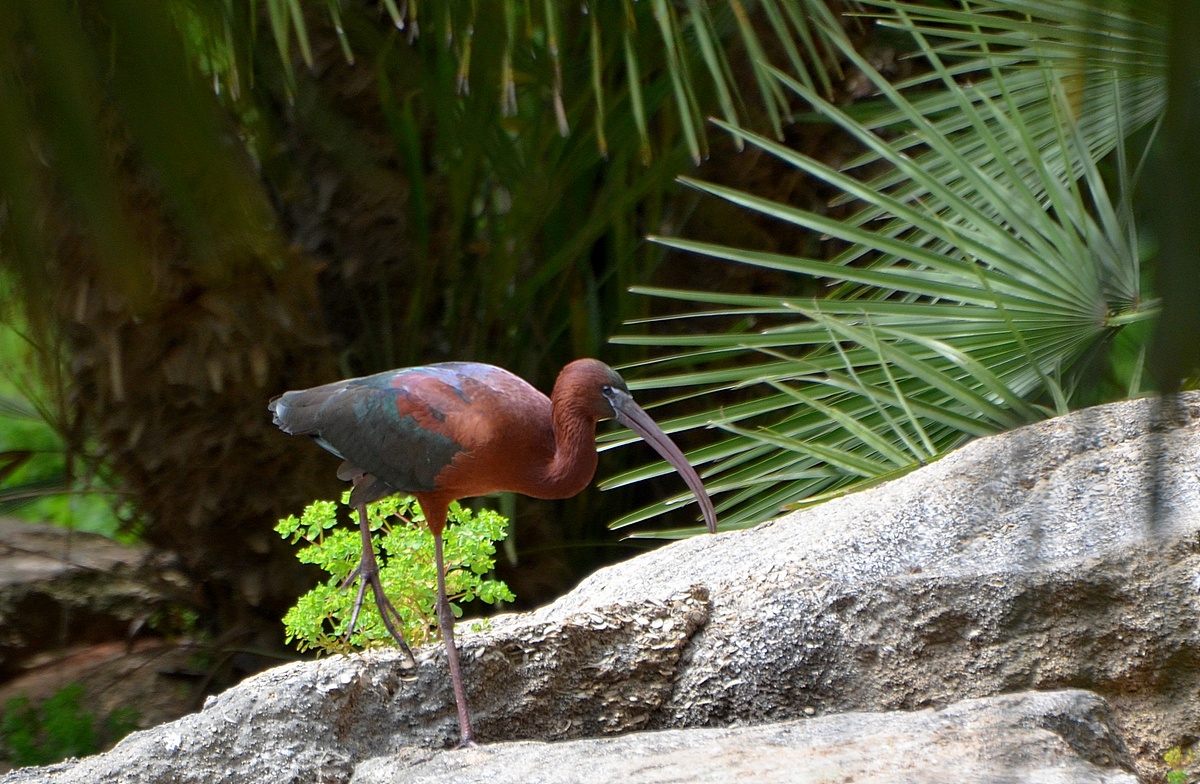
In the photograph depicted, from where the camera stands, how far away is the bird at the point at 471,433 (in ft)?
7.50

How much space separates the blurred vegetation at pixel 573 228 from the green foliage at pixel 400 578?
543 mm

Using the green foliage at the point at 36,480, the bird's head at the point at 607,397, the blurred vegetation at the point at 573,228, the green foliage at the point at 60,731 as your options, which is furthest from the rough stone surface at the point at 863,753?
the green foliage at the point at 60,731

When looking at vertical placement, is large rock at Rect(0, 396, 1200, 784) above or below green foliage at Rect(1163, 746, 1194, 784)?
above

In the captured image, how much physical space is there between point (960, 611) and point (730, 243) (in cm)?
194

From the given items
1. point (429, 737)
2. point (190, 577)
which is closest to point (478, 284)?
point (190, 577)

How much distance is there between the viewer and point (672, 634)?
7.01 ft

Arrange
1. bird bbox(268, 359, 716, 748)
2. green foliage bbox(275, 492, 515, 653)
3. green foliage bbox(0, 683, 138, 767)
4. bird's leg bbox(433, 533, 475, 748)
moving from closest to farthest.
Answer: bird's leg bbox(433, 533, 475, 748)
bird bbox(268, 359, 716, 748)
green foliage bbox(275, 492, 515, 653)
green foliage bbox(0, 683, 138, 767)

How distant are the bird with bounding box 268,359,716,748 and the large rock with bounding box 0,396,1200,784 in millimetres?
188

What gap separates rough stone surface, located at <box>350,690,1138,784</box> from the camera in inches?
60.1

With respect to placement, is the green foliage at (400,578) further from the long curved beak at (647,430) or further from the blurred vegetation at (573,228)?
the blurred vegetation at (573,228)

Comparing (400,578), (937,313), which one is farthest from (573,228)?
(400,578)

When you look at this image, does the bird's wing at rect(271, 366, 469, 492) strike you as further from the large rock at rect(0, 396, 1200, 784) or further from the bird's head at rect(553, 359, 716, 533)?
the large rock at rect(0, 396, 1200, 784)

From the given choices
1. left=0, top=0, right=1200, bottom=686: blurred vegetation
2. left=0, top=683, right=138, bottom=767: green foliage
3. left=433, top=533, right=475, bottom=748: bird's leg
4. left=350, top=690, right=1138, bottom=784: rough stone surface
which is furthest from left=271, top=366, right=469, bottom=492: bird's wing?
left=0, top=683, right=138, bottom=767: green foliage

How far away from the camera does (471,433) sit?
2.27 metres
